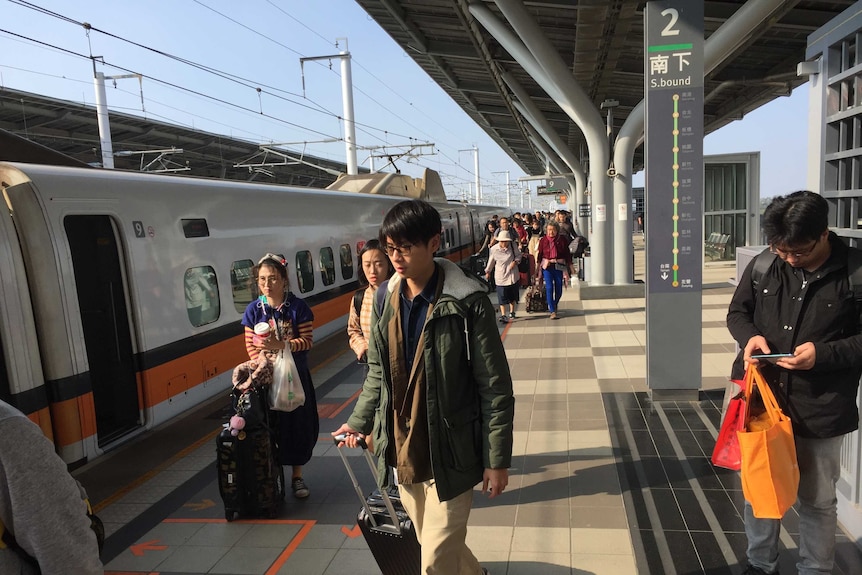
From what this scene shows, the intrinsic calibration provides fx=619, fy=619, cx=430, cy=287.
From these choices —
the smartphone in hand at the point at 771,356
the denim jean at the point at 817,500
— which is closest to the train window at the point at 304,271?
the smartphone in hand at the point at 771,356

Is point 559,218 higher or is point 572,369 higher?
point 559,218

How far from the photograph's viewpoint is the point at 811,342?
2.39 m

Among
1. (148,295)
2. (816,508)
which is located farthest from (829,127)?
(148,295)

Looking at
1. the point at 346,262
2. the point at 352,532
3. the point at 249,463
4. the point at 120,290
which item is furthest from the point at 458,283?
the point at 346,262

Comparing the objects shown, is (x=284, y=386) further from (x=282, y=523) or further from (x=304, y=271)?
(x=304, y=271)

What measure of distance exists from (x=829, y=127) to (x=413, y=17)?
963cm

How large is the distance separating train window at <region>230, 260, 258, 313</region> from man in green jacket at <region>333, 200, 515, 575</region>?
4453 mm

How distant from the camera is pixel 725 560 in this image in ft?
10.1

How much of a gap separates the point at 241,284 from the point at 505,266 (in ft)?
14.1

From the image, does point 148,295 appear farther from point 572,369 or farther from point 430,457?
point 572,369

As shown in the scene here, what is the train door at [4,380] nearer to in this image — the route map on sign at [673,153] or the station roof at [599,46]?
the route map on sign at [673,153]

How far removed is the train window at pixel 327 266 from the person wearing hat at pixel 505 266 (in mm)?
2459

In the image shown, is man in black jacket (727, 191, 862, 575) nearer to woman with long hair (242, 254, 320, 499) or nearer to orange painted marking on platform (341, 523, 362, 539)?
orange painted marking on platform (341, 523, 362, 539)

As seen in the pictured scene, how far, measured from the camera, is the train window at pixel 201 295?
224 inches
